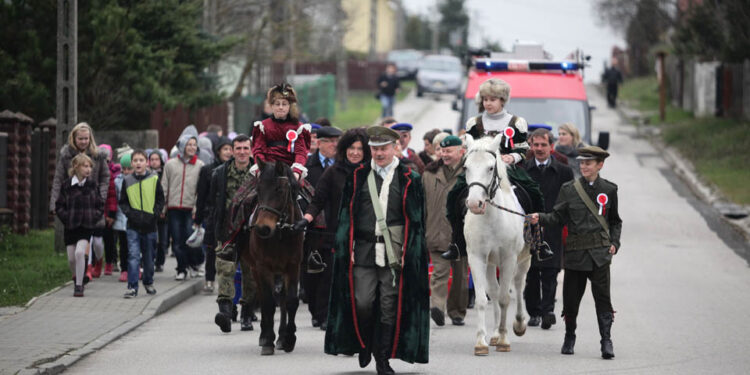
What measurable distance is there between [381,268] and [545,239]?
4.01 meters

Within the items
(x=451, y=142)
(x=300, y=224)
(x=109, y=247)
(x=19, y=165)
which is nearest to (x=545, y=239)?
(x=451, y=142)

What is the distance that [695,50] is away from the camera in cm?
3938

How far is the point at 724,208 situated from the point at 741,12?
34.9 ft

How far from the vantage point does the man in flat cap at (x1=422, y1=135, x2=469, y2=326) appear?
13688 millimetres

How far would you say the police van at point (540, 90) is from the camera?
21.4 metres

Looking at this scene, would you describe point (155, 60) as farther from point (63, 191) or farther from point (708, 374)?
point (708, 374)

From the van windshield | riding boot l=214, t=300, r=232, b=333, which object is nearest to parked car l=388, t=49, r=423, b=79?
the van windshield

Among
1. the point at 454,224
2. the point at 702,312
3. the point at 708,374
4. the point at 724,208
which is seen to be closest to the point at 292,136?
the point at 454,224

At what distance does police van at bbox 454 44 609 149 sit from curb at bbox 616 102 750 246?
3725 mm

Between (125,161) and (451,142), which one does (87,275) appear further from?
(451,142)

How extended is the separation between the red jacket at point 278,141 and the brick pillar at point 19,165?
9228 millimetres

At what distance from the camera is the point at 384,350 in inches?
396

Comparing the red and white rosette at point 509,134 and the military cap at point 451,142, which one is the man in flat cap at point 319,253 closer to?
the military cap at point 451,142

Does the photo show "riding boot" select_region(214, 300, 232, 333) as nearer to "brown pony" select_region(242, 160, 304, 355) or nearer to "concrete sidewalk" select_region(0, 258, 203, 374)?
"concrete sidewalk" select_region(0, 258, 203, 374)
